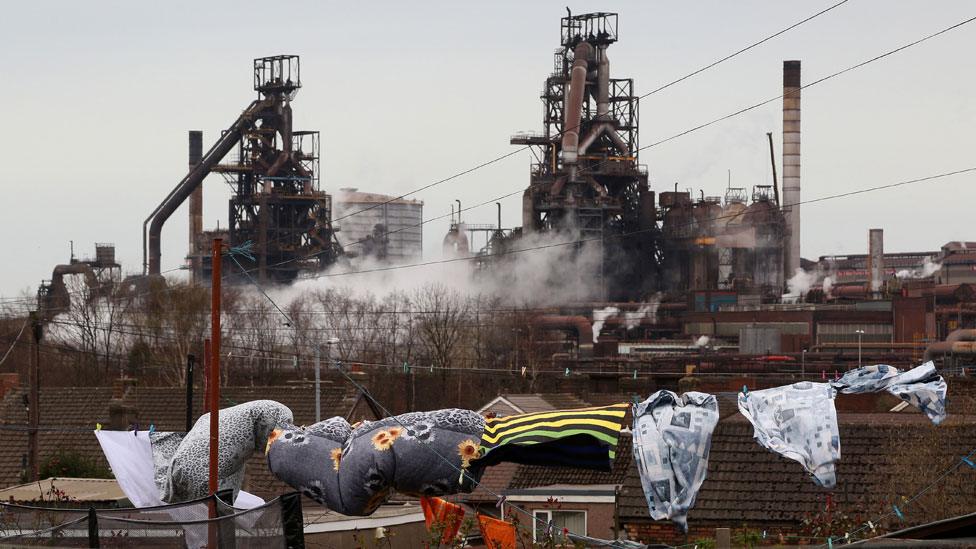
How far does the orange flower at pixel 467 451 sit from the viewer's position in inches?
579

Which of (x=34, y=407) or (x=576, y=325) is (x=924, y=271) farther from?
(x=34, y=407)

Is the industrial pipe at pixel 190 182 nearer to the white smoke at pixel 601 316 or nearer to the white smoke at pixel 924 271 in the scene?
the white smoke at pixel 601 316

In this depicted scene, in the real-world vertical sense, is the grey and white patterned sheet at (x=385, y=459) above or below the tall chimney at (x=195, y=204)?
below

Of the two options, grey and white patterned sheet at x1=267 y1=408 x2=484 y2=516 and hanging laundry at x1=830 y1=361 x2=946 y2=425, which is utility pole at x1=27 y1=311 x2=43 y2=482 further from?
hanging laundry at x1=830 y1=361 x2=946 y2=425

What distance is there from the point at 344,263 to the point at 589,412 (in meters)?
61.3

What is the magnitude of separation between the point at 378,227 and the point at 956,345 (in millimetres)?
34551

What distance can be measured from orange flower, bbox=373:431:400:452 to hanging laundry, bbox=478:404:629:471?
90 centimetres

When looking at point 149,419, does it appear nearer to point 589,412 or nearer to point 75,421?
point 75,421

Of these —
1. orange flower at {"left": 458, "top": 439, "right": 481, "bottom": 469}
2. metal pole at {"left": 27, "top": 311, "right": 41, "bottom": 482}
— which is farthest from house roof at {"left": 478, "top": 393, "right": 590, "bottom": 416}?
orange flower at {"left": 458, "top": 439, "right": 481, "bottom": 469}

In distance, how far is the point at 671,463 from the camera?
47.6 feet

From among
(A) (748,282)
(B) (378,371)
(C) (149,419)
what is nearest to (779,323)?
(A) (748,282)

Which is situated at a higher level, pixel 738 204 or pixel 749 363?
pixel 738 204

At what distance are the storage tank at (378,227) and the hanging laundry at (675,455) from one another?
65.4 m

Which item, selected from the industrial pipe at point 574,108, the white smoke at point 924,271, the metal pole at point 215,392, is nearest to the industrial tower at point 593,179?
the industrial pipe at point 574,108
